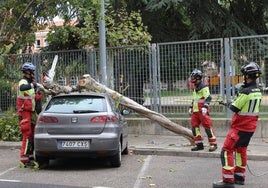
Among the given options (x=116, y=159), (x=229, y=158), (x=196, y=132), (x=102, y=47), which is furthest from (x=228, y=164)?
(x=102, y=47)

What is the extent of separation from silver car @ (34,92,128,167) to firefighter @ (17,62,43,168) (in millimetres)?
396

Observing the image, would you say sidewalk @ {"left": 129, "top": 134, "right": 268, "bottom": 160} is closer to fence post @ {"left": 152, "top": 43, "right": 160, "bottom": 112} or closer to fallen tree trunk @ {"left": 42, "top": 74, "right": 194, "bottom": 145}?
fallen tree trunk @ {"left": 42, "top": 74, "right": 194, "bottom": 145}

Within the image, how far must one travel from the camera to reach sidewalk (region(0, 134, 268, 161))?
10844mm

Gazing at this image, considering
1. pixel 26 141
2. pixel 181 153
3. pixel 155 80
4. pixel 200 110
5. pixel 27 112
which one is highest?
pixel 155 80

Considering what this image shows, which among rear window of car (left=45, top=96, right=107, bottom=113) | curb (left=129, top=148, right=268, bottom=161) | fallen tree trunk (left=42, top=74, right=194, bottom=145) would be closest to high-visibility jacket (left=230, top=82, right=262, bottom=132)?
rear window of car (left=45, top=96, right=107, bottom=113)

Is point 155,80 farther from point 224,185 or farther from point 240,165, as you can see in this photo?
point 224,185

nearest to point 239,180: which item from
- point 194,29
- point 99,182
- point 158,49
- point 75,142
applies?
point 99,182

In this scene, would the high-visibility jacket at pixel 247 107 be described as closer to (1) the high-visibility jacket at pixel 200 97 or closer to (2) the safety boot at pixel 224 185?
(2) the safety boot at pixel 224 185

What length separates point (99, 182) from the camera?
26.8 ft

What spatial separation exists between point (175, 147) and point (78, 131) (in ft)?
11.6

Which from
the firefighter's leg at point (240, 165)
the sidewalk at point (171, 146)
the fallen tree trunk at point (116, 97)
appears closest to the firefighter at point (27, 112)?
the fallen tree trunk at point (116, 97)

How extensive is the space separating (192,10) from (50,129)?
984 cm

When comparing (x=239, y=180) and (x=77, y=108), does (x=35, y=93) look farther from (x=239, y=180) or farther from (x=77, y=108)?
(x=239, y=180)

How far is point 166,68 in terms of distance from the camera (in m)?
14.2
